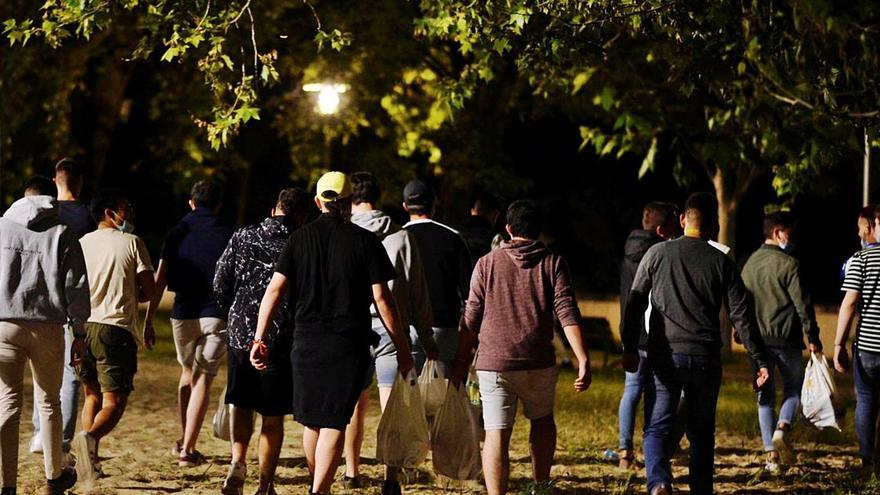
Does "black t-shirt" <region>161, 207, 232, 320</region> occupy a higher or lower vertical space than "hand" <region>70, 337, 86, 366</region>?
higher

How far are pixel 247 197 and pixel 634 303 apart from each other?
32.5 meters

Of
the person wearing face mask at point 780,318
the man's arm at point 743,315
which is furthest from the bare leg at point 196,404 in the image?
the person wearing face mask at point 780,318

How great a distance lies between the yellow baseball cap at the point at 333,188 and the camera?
310 inches

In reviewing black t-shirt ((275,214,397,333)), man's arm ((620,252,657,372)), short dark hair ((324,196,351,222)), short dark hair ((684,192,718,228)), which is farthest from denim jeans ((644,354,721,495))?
short dark hair ((324,196,351,222))

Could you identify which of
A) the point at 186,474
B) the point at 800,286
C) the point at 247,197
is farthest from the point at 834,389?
the point at 247,197

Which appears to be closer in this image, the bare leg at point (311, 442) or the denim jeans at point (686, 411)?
the bare leg at point (311, 442)

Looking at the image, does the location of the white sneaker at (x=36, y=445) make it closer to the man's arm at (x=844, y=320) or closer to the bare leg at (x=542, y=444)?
the bare leg at (x=542, y=444)

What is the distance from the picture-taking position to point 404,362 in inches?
315

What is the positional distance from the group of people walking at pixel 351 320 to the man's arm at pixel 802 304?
26cm

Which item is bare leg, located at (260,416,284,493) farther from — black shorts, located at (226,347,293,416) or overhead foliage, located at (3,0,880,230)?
overhead foliage, located at (3,0,880,230)

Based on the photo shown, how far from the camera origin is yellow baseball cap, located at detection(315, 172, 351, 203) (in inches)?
310

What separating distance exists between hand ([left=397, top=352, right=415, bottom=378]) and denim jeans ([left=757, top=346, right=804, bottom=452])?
3.33 m

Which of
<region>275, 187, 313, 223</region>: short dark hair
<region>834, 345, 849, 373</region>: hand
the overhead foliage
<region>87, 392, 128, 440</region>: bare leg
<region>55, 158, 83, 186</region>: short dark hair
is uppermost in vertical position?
the overhead foliage

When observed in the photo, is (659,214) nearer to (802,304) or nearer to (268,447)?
(802,304)
